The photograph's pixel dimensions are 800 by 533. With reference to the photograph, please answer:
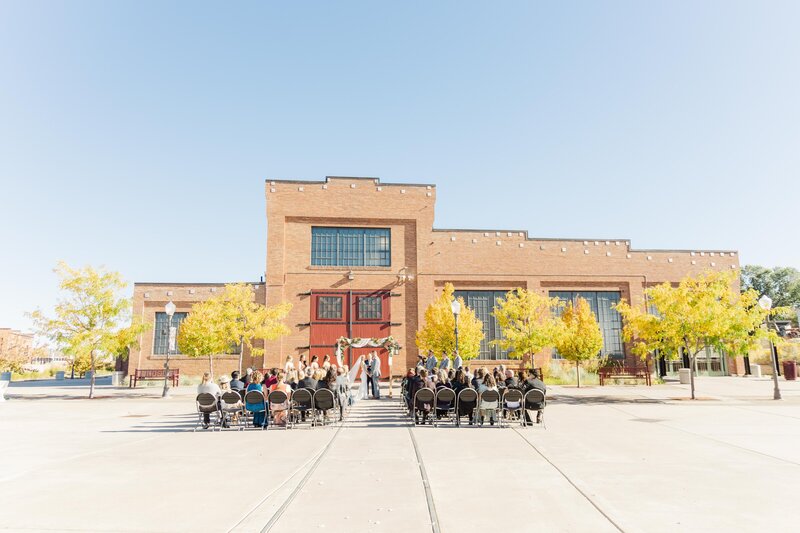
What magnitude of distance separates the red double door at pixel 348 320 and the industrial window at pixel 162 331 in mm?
9683

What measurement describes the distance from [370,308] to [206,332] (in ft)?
37.2

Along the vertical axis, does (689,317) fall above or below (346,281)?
below

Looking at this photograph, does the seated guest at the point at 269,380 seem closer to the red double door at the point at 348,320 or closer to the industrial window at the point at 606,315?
the red double door at the point at 348,320

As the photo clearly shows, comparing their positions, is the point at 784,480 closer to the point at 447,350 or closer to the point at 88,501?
the point at 88,501

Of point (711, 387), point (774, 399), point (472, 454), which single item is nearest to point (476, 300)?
point (711, 387)

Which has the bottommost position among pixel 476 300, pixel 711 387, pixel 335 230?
pixel 711 387

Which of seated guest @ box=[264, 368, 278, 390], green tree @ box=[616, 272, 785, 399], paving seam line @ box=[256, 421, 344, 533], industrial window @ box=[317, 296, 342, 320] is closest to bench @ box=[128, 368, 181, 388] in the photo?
industrial window @ box=[317, 296, 342, 320]

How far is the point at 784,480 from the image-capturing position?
299 inches

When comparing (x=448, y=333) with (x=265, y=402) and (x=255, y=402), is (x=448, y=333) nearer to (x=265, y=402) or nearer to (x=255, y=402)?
(x=265, y=402)

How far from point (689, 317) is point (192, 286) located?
3060 centimetres

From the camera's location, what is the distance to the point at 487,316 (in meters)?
36.0

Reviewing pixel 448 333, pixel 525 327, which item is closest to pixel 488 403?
pixel 525 327

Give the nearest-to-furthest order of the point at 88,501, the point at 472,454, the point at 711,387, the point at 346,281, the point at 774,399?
the point at 88,501
the point at 472,454
the point at 774,399
the point at 711,387
the point at 346,281

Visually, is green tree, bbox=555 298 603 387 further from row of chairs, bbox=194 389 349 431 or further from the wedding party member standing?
row of chairs, bbox=194 389 349 431
